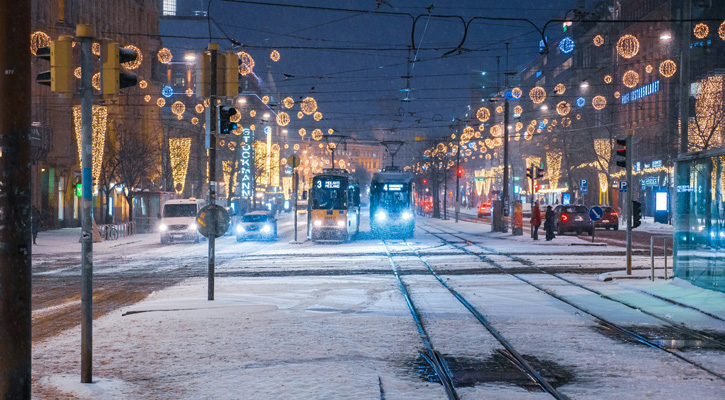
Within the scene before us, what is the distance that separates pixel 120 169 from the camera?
47844mm

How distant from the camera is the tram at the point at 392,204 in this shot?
40.5 m

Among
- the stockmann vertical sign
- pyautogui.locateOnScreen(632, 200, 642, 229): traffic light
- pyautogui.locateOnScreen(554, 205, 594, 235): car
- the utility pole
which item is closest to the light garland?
the stockmann vertical sign

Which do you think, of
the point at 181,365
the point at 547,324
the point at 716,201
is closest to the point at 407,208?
the point at 716,201

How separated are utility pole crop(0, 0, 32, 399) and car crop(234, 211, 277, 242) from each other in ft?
109

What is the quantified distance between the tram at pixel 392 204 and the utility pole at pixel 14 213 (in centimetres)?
3522

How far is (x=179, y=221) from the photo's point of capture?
3650 centimetres

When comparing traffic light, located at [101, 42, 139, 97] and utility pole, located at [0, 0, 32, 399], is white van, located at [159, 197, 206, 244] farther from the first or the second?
utility pole, located at [0, 0, 32, 399]

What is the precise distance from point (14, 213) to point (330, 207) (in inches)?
1224

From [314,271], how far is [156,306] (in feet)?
26.4

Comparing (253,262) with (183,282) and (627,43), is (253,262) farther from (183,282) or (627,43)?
(627,43)

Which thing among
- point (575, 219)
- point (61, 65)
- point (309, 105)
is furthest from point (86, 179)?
point (575, 219)

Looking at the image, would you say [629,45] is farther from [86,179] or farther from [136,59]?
[86,179]

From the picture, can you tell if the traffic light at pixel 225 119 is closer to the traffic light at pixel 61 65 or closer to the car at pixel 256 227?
the traffic light at pixel 61 65

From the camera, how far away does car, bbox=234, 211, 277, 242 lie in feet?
127
